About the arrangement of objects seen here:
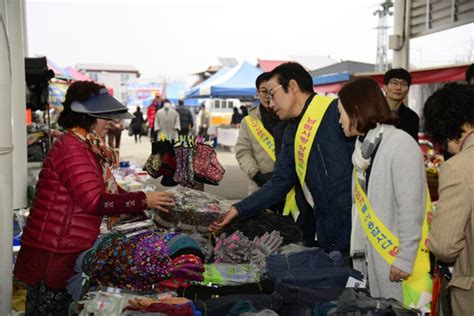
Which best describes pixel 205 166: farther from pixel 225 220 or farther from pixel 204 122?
pixel 204 122

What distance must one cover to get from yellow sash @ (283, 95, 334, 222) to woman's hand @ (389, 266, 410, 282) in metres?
0.84

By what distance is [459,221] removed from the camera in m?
2.17

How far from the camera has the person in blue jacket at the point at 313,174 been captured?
2.93 metres

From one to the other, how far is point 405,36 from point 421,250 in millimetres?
9601

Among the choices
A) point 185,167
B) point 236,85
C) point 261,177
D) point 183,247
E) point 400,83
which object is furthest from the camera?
point 236,85

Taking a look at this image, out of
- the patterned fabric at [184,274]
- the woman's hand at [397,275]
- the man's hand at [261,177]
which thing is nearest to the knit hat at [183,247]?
the patterned fabric at [184,274]

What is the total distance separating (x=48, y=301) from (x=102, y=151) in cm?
85

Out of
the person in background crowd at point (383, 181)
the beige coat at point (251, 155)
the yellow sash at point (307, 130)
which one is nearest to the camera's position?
the person in background crowd at point (383, 181)

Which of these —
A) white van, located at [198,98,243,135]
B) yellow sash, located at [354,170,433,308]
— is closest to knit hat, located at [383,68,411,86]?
yellow sash, located at [354,170,433,308]

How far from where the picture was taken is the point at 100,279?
8.05ft

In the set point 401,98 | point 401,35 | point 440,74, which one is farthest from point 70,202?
point 401,35

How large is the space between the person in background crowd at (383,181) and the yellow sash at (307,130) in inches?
18.2

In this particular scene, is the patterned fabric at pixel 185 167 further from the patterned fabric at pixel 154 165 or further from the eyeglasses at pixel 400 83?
the eyeglasses at pixel 400 83

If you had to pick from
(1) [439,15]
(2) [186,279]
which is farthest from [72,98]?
(1) [439,15]
